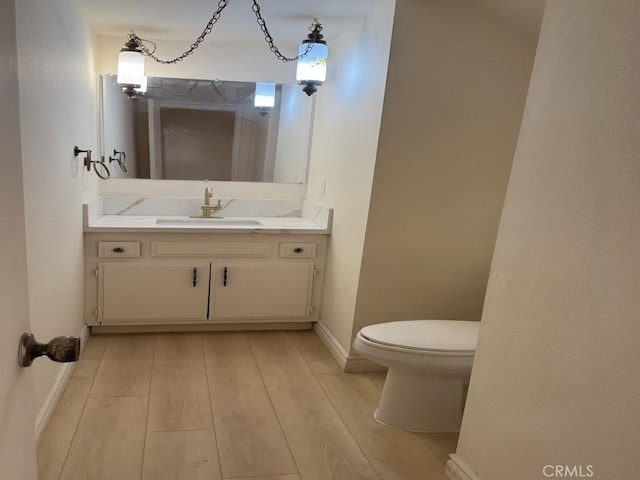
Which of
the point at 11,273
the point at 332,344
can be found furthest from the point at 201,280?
the point at 11,273

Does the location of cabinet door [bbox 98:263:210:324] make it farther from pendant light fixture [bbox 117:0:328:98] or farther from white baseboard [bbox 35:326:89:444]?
pendant light fixture [bbox 117:0:328:98]

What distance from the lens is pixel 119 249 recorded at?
265cm

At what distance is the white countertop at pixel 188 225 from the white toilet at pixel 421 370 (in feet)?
3.41

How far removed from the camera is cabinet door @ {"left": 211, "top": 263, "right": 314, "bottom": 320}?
9.34ft

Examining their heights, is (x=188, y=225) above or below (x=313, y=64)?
below

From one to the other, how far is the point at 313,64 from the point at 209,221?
1.24 m

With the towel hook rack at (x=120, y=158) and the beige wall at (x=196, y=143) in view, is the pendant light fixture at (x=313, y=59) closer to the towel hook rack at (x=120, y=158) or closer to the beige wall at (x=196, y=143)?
the beige wall at (x=196, y=143)

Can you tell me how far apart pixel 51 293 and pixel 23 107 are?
0.80m

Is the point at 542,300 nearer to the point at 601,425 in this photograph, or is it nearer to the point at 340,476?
the point at 601,425

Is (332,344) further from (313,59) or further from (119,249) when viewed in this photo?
(313,59)

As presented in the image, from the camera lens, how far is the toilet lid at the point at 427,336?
6.31 ft

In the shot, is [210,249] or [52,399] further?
[210,249]

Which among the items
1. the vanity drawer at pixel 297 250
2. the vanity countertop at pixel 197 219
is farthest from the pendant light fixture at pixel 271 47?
the vanity drawer at pixel 297 250

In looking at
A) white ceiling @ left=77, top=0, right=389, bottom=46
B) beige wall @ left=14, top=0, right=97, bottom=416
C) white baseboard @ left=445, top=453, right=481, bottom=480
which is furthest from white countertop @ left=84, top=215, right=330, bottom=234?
white baseboard @ left=445, top=453, right=481, bottom=480
